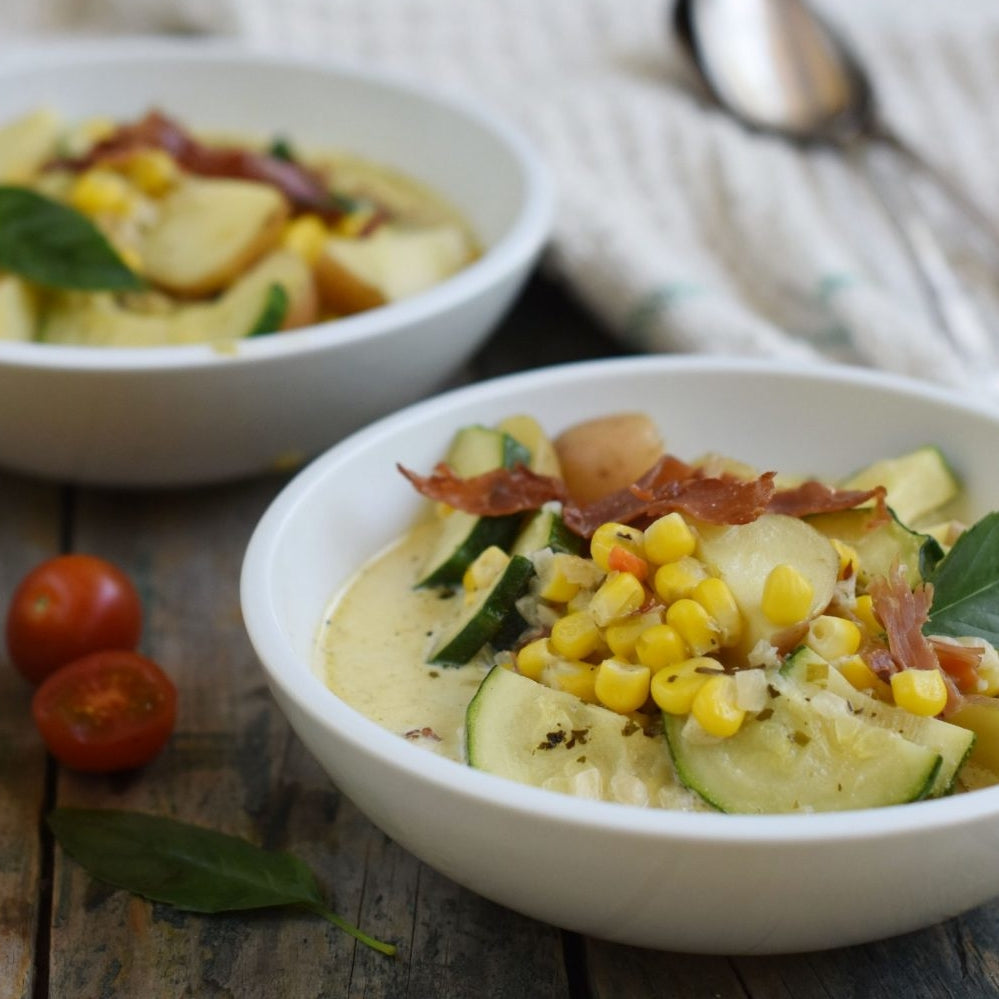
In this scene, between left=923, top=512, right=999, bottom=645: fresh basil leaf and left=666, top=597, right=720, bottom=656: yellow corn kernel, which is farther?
left=923, top=512, right=999, bottom=645: fresh basil leaf

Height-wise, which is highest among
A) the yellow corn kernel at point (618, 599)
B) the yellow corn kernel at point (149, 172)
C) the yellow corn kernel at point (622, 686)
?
the yellow corn kernel at point (618, 599)

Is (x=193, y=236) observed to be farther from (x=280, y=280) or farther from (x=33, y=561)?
(x=33, y=561)

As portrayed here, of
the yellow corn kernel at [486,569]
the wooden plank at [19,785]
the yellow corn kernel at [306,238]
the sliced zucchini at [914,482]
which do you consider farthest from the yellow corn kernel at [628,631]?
the yellow corn kernel at [306,238]

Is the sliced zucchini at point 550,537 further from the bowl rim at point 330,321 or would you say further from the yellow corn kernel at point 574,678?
the bowl rim at point 330,321

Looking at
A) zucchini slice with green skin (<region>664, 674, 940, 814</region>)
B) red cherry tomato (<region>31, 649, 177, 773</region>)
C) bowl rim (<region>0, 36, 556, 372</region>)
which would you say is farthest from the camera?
bowl rim (<region>0, 36, 556, 372</region>)

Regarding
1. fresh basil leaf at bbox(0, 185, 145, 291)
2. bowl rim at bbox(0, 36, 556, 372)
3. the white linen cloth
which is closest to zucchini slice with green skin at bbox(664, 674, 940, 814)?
bowl rim at bbox(0, 36, 556, 372)

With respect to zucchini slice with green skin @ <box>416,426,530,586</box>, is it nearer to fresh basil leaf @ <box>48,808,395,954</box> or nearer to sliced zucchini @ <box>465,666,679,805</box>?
sliced zucchini @ <box>465,666,679,805</box>
